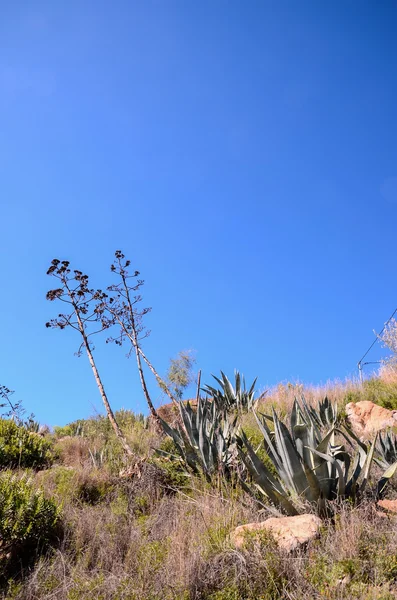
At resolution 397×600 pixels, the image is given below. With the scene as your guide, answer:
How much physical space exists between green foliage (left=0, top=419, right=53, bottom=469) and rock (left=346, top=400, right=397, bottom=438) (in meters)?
6.85

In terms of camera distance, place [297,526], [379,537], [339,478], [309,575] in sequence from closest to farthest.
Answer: [309,575] < [379,537] < [297,526] < [339,478]

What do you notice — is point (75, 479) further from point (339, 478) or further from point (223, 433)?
point (339, 478)

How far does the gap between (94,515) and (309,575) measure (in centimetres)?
305

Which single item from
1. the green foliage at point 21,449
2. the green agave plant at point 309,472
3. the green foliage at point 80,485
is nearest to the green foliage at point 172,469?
the green foliage at point 80,485

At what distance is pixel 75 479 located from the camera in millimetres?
6512

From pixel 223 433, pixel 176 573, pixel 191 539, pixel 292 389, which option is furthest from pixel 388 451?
pixel 292 389

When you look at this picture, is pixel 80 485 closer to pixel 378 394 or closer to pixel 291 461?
pixel 291 461

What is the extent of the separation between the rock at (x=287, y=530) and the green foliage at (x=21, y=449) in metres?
5.65

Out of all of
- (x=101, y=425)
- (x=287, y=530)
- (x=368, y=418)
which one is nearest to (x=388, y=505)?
(x=287, y=530)

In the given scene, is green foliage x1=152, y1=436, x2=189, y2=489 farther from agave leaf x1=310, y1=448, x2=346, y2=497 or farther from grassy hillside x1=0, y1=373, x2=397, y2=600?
agave leaf x1=310, y1=448, x2=346, y2=497

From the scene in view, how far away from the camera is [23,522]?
4.23 metres

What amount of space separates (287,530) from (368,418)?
7.14 metres

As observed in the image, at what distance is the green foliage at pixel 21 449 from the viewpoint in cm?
816

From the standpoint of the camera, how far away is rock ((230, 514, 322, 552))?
332cm
